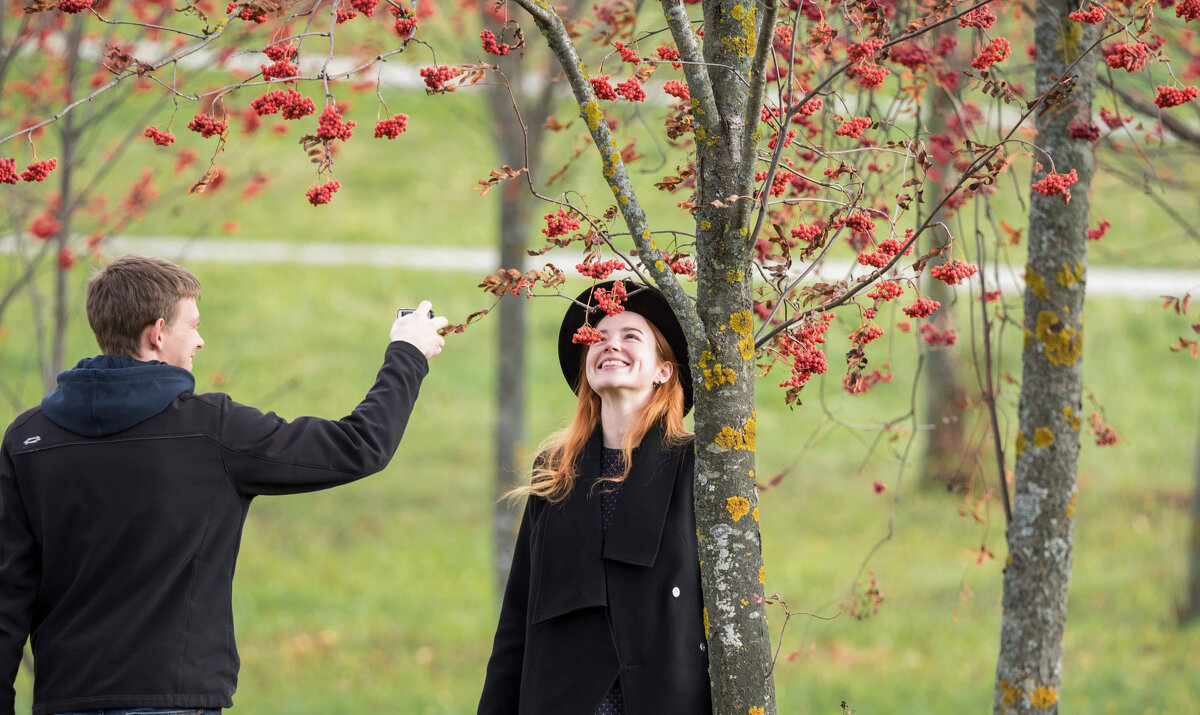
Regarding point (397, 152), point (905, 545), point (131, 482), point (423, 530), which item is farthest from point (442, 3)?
point (397, 152)

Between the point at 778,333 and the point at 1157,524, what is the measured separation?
23.9 ft

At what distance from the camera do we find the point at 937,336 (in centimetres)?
330

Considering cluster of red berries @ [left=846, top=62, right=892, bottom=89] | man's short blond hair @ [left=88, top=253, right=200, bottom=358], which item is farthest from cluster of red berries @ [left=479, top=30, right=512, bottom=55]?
man's short blond hair @ [left=88, top=253, right=200, bottom=358]

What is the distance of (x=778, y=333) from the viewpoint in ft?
7.30

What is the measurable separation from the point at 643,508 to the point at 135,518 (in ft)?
3.57

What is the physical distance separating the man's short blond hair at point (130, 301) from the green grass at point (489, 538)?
1.32 m

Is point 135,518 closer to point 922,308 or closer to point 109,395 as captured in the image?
point 109,395

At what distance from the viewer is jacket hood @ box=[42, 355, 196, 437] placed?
2242 mm

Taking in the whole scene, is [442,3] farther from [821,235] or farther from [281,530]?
[821,235]

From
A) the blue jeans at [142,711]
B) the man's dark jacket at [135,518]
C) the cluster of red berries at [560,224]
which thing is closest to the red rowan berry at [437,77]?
the cluster of red berries at [560,224]

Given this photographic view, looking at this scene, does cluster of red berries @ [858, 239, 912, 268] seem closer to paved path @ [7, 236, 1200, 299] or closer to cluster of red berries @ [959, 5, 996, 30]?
cluster of red berries @ [959, 5, 996, 30]

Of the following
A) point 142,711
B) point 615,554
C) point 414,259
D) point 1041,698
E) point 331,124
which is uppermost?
point 414,259

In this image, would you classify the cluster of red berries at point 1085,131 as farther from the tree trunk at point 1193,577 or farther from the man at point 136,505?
the tree trunk at point 1193,577

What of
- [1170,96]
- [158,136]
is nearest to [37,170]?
[158,136]
